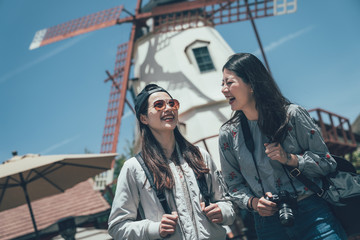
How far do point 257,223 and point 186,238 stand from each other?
1.72 ft

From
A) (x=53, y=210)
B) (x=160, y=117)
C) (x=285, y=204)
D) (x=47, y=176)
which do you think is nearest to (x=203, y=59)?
(x=53, y=210)

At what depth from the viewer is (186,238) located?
2154mm

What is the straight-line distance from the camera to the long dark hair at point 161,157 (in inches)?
89.4

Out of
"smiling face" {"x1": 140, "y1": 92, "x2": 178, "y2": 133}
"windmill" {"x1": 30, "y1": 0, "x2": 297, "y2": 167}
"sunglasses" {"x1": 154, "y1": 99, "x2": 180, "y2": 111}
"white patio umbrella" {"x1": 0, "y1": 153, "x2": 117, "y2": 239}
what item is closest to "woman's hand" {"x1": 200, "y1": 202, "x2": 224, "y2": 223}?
"smiling face" {"x1": 140, "y1": 92, "x2": 178, "y2": 133}

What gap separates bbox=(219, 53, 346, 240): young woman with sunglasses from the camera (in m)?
2.15

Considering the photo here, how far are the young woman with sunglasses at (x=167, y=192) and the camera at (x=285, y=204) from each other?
1.07 feet

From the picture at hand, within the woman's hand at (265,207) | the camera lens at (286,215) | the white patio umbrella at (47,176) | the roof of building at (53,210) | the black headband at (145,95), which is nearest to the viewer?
the camera lens at (286,215)

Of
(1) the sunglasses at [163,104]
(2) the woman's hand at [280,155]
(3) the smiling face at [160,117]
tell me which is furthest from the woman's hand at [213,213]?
(1) the sunglasses at [163,104]

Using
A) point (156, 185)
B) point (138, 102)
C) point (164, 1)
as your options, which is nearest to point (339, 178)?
point (156, 185)

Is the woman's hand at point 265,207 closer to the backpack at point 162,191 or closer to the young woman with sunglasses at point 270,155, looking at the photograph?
the young woman with sunglasses at point 270,155

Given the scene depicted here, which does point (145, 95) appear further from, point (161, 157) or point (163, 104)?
point (161, 157)

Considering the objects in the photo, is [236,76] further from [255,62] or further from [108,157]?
[108,157]

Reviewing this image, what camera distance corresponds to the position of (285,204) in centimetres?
208

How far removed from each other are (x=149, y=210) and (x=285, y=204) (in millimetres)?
806
